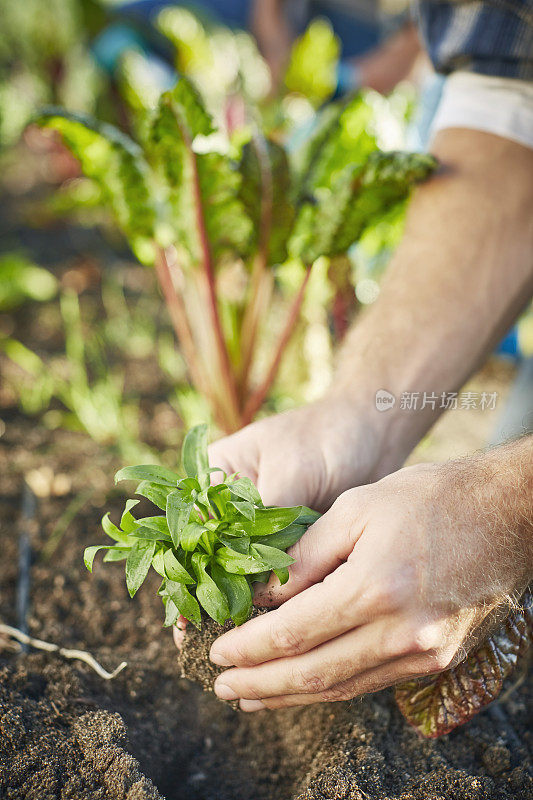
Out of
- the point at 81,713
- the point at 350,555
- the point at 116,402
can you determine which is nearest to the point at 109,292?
the point at 116,402

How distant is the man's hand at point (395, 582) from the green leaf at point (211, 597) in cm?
5

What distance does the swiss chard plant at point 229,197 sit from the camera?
1534mm

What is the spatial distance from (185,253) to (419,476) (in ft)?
3.67

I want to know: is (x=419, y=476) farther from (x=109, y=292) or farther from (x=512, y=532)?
(x=109, y=292)

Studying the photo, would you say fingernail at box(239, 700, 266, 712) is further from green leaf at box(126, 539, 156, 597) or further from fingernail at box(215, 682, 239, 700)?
green leaf at box(126, 539, 156, 597)

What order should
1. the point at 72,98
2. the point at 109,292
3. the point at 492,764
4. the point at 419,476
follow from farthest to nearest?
1. the point at 72,98
2. the point at 109,292
3. the point at 492,764
4. the point at 419,476

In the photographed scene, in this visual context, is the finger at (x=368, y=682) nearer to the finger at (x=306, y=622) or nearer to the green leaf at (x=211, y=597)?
the finger at (x=306, y=622)

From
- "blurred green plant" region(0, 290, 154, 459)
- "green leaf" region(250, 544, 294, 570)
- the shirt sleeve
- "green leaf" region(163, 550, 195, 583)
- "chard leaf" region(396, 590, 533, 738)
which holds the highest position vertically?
the shirt sleeve

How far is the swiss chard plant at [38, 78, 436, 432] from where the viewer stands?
1.53 meters

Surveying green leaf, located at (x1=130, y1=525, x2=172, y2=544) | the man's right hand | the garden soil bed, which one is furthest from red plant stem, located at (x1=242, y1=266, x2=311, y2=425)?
green leaf, located at (x1=130, y1=525, x2=172, y2=544)

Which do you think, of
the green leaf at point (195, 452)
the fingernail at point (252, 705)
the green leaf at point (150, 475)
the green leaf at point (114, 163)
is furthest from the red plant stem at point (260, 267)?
the fingernail at point (252, 705)

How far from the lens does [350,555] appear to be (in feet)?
3.08

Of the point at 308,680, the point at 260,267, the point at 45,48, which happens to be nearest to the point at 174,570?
the point at 308,680

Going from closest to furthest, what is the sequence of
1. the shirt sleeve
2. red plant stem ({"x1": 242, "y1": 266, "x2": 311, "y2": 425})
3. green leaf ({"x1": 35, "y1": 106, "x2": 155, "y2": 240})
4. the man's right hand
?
1. the man's right hand
2. the shirt sleeve
3. green leaf ({"x1": 35, "y1": 106, "x2": 155, "y2": 240})
4. red plant stem ({"x1": 242, "y1": 266, "x2": 311, "y2": 425})
